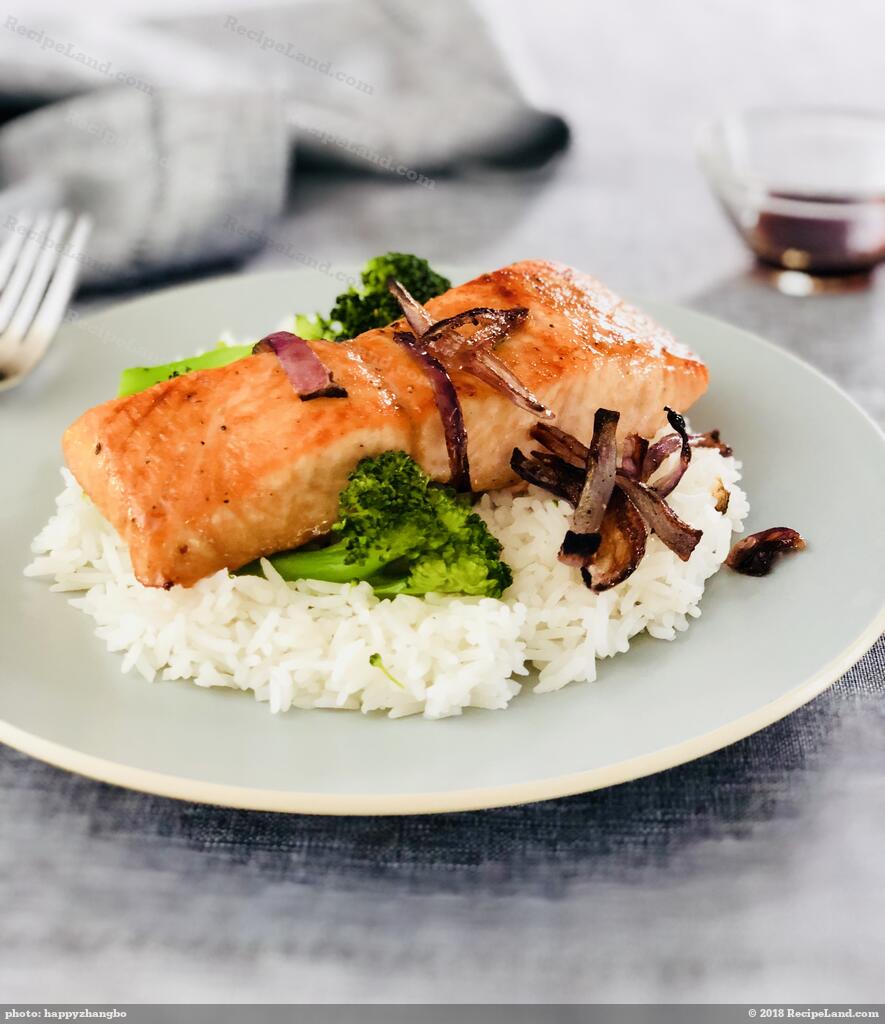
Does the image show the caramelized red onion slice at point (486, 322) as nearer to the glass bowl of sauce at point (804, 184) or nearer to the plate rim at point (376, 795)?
the plate rim at point (376, 795)

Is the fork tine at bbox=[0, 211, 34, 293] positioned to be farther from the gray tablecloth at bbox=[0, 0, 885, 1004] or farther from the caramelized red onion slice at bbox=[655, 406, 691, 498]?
the caramelized red onion slice at bbox=[655, 406, 691, 498]

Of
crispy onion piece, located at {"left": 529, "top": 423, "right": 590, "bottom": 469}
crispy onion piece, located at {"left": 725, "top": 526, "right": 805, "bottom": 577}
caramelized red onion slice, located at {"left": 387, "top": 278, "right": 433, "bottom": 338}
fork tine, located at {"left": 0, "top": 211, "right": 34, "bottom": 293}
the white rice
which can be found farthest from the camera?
fork tine, located at {"left": 0, "top": 211, "right": 34, "bottom": 293}

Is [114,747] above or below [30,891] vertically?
above

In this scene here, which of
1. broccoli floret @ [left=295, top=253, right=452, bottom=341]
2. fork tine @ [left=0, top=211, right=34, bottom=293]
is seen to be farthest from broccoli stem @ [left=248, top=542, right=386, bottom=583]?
fork tine @ [left=0, top=211, right=34, bottom=293]

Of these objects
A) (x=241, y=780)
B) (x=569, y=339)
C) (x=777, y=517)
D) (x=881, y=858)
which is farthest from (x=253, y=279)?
(x=881, y=858)

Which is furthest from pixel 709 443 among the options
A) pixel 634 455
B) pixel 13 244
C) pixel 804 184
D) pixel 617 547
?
pixel 13 244

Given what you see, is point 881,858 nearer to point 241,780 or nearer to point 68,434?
point 241,780

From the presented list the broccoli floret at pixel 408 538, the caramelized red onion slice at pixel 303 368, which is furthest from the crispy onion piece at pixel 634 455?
the caramelized red onion slice at pixel 303 368
